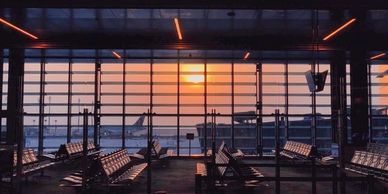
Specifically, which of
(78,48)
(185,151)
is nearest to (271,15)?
(78,48)

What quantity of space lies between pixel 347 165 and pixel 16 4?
8.62 m

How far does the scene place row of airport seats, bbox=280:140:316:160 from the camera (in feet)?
40.8

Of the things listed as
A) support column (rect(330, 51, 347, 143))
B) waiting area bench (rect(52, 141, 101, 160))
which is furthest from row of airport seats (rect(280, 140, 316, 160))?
waiting area bench (rect(52, 141, 101, 160))

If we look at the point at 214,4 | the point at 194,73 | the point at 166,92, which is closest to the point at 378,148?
the point at 214,4

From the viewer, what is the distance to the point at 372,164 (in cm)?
941

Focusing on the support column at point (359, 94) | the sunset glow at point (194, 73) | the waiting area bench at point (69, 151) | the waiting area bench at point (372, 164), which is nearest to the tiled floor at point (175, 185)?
the waiting area bench at point (372, 164)

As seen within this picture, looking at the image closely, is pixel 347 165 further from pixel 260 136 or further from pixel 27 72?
pixel 27 72

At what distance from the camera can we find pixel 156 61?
1864cm

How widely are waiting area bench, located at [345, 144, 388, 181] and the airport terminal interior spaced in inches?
1.5

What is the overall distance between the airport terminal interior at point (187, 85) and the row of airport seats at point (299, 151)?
0.23 feet

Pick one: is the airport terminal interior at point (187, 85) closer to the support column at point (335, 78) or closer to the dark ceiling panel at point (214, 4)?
the support column at point (335, 78)

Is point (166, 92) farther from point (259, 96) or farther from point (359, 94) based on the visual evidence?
point (359, 94)

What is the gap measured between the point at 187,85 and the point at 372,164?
977 centimetres

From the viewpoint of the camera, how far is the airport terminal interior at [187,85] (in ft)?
35.8
